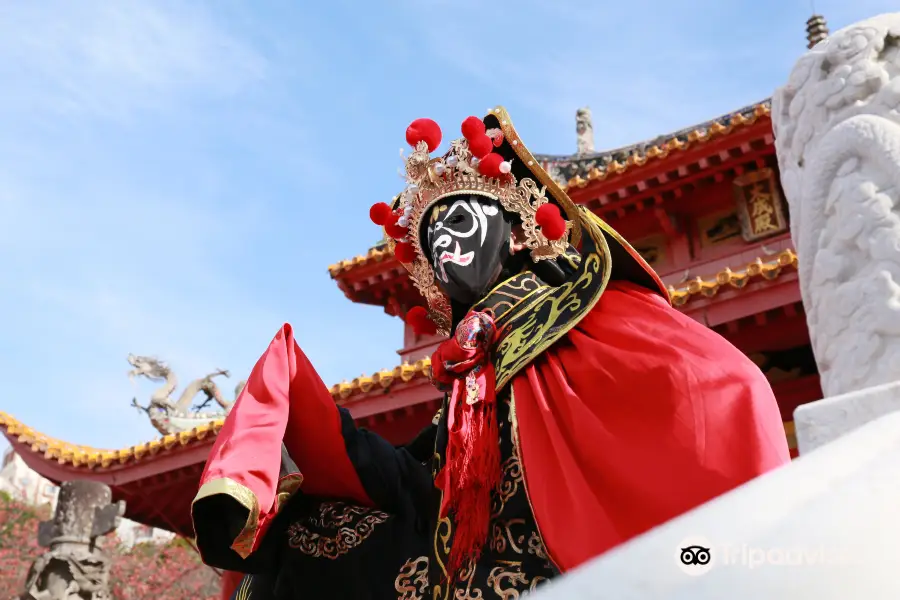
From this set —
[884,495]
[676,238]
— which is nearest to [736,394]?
[884,495]

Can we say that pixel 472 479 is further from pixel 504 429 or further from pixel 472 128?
pixel 472 128

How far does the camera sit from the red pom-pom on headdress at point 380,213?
3.17m

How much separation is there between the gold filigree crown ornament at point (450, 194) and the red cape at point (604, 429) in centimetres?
40

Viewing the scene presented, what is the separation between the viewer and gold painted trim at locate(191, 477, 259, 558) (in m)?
2.14

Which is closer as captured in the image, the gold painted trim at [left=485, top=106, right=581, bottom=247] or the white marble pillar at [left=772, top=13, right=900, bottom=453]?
the white marble pillar at [left=772, top=13, right=900, bottom=453]

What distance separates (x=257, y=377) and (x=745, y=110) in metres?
10.3

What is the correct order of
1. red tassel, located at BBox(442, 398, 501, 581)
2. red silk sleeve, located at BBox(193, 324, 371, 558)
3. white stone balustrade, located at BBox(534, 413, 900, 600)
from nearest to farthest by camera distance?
1. white stone balustrade, located at BBox(534, 413, 900, 600)
2. red silk sleeve, located at BBox(193, 324, 371, 558)
3. red tassel, located at BBox(442, 398, 501, 581)

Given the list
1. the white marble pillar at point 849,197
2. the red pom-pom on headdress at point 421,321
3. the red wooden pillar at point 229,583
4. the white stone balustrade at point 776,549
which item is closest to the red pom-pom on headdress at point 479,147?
the red pom-pom on headdress at point 421,321

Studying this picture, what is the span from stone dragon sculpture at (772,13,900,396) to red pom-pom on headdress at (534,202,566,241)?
721mm

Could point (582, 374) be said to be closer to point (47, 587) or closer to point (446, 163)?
point (446, 163)

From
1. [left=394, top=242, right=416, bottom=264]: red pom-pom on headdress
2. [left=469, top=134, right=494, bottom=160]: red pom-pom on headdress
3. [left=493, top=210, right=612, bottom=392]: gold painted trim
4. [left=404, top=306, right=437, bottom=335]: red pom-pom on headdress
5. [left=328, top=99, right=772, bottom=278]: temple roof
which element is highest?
[left=328, top=99, right=772, bottom=278]: temple roof

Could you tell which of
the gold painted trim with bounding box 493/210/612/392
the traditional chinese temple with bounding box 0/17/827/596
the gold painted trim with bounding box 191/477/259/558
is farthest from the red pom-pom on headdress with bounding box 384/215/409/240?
the traditional chinese temple with bounding box 0/17/827/596

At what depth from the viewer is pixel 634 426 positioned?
2.24 metres

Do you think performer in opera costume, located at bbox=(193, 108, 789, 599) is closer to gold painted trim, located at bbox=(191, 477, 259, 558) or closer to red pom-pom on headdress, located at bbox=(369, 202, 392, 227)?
gold painted trim, located at bbox=(191, 477, 259, 558)
